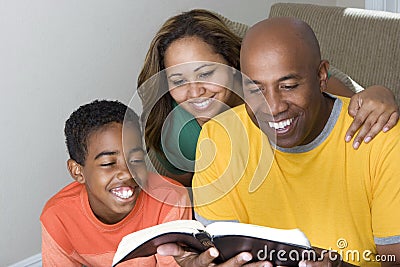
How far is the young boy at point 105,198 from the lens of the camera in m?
1.94

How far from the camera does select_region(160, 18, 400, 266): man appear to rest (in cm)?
154

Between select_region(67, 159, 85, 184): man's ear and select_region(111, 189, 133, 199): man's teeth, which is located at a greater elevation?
select_region(67, 159, 85, 184): man's ear

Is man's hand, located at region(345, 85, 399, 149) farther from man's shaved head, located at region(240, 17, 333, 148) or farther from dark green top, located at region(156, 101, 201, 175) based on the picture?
dark green top, located at region(156, 101, 201, 175)

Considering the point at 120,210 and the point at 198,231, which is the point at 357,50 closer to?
the point at 120,210

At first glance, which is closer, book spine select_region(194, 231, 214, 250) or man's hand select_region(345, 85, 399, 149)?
book spine select_region(194, 231, 214, 250)

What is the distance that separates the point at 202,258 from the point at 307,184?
28 centimetres

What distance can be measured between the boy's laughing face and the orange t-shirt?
0.04 m

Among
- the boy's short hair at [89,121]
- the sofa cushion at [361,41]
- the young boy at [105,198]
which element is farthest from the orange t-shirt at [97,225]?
the sofa cushion at [361,41]

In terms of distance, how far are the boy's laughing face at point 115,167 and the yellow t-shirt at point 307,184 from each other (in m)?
0.27

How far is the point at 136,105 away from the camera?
110 inches

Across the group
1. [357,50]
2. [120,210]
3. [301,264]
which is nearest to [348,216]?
[301,264]

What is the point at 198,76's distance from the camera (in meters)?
2.01

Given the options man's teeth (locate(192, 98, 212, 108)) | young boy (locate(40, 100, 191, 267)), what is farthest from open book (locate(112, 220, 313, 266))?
man's teeth (locate(192, 98, 212, 108))

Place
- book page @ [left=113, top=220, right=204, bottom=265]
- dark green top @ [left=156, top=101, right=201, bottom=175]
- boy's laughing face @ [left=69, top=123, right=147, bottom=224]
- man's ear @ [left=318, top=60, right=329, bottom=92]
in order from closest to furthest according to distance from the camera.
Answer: book page @ [left=113, top=220, right=204, bottom=265] < man's ear @ [left=318, top=60, right=329, bottom=92] < boy's laughing face @ [left=69, top=123, right=147, bottom=224] < dark green top @ [left=156, top=101, right=201, bottom=175]
